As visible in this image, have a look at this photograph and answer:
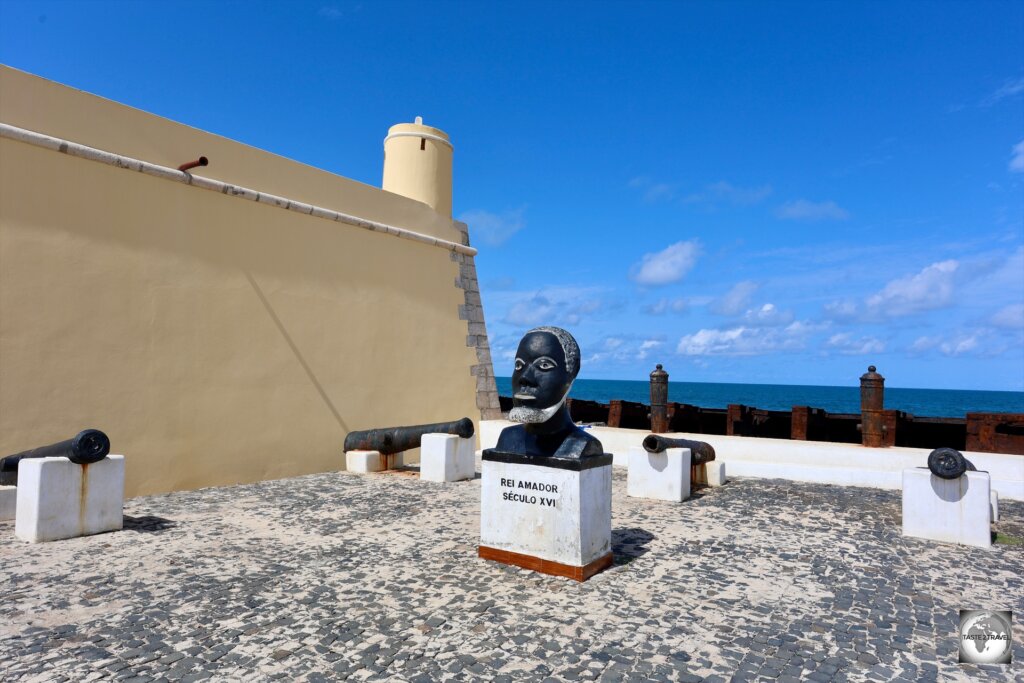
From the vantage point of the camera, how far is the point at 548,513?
509 cm

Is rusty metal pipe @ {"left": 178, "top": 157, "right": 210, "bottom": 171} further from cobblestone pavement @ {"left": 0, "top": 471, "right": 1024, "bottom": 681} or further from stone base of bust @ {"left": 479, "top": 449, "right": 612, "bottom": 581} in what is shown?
stone base of bust @ {"left": 479, "top": 449, "right": 612, "bottom": 581}

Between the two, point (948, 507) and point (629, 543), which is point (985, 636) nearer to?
point (948, 507)

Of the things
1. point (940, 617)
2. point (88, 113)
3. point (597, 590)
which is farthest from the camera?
point (88, 113)

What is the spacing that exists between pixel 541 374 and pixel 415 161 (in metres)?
9.45

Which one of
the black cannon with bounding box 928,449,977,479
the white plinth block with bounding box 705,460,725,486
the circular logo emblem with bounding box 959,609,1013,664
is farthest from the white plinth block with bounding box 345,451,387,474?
the circular logo emblem with bounding box 959,609,1013,664

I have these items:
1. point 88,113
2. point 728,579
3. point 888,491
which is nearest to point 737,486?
point 888,491

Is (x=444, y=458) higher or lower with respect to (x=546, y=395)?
lower

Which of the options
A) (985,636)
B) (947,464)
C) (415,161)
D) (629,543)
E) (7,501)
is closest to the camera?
(985,636)

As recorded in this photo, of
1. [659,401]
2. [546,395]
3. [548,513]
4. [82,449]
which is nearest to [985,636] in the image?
[548,513]

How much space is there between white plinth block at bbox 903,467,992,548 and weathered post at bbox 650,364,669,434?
4.89 metres

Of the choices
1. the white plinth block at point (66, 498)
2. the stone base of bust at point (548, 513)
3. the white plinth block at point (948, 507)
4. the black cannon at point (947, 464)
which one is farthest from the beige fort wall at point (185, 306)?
the black cannon at point (947, 464)

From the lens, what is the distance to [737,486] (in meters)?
9.05

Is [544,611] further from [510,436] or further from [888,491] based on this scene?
[888,491]

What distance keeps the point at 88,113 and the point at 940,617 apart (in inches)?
409
